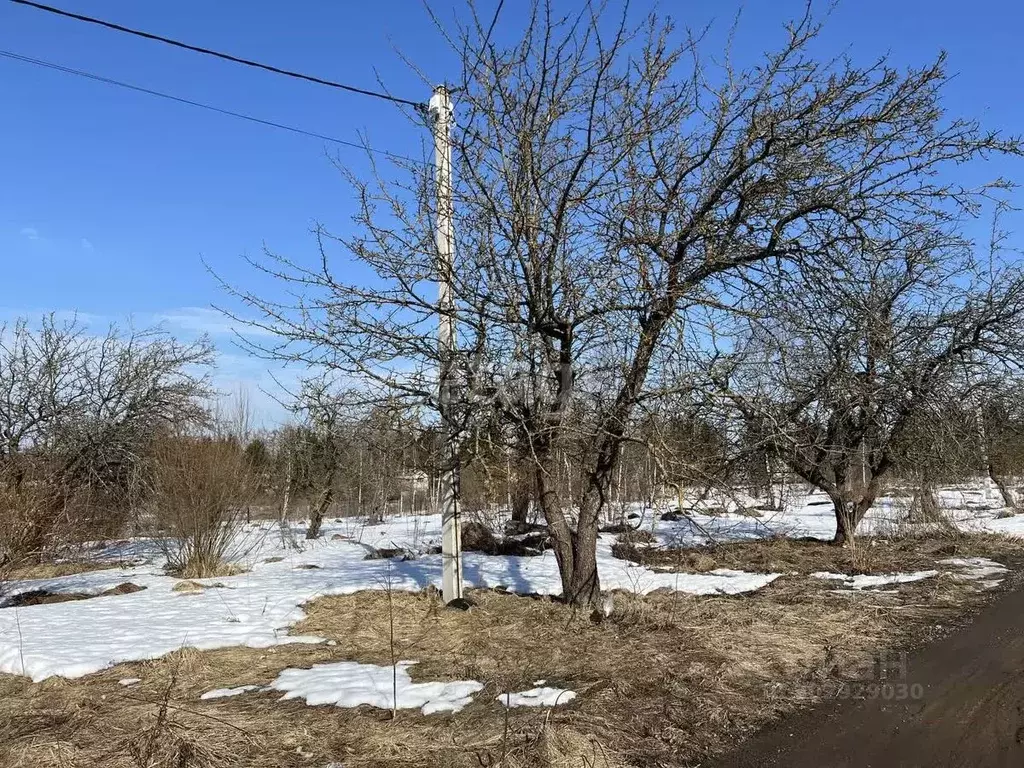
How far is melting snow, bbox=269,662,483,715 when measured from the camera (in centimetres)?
465

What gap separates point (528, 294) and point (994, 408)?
11216 mm

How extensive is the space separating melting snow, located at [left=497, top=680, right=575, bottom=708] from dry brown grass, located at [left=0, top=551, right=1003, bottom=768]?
9cm

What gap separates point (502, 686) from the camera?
192 inches

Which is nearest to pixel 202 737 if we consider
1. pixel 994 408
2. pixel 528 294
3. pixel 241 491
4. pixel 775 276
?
pixel 528 294

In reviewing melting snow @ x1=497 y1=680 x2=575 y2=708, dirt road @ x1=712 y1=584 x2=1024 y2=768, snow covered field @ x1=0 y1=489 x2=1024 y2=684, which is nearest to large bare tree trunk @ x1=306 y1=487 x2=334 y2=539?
snow covered field @ x1=0 y1=489 x2=1024 y2=684

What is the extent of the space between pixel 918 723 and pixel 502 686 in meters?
2.54

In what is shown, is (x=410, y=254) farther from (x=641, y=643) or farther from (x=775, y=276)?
(x=641, y=643)

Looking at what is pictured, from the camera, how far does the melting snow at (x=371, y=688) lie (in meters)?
4.65

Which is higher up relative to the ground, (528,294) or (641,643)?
(528,294)

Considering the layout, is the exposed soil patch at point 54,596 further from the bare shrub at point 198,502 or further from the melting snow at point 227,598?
the bare shrub at point 198,502

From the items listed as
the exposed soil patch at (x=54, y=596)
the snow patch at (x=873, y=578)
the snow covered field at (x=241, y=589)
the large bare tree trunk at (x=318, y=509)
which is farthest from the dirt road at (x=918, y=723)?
the large bare tree trunk at (x=318, y=509)

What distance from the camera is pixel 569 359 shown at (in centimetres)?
686

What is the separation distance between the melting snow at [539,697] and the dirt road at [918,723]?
1117 mm

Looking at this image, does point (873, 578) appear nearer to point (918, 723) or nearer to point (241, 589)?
point (918, 723)
